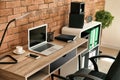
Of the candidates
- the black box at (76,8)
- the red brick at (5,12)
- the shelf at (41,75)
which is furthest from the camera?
the black box at (76,8)

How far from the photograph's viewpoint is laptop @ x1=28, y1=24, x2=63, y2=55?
86.4 inches

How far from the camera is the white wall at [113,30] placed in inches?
174

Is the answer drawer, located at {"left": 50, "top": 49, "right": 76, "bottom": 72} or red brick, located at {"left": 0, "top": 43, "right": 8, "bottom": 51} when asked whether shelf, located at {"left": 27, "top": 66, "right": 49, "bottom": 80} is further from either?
red brick, located at {"left": 0, "top": 43, "right": 8, "bottom": 51}

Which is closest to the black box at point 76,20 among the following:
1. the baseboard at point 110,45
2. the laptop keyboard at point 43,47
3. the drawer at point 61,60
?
the drawer at point 61,60

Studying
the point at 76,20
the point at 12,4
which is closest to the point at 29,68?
the point at 12,4

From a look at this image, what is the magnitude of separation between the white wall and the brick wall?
1.70 meters

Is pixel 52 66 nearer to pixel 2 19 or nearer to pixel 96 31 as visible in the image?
pixel 2 19

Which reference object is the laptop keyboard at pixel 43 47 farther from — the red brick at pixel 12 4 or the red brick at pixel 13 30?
the red brick at pixel 12 4

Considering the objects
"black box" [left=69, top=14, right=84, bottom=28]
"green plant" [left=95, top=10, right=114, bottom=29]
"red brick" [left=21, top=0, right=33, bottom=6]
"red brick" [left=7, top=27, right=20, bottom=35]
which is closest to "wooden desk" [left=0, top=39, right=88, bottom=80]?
"red brick" [left=7, top=27, right=20, bottom=35]

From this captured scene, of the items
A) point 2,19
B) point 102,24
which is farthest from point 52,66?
point 102,24

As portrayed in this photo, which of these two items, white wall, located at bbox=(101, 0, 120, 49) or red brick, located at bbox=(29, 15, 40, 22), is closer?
red brick, located at bbox=(29, 15, 40, 22)

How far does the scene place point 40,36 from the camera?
238 cm

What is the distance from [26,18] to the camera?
7.73 feet

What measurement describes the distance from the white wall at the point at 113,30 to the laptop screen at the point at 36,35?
8.36 ft
